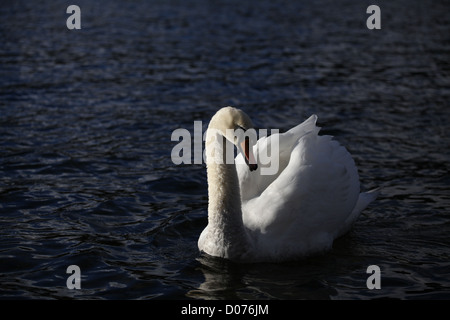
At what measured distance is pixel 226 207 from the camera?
290 inches

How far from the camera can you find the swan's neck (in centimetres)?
734

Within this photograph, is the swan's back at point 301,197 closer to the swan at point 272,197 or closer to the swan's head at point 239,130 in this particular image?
the swan at point 272,197

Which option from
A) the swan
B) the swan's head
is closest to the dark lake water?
the swan

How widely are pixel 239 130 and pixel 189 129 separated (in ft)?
20.6

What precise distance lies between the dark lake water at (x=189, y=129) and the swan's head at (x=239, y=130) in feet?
4.46

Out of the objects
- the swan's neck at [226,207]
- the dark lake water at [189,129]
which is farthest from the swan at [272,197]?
the dark lake water at [189,129]

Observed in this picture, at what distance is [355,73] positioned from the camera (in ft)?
57.4

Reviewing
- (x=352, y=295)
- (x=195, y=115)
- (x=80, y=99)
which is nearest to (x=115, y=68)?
(x=80, y=99)

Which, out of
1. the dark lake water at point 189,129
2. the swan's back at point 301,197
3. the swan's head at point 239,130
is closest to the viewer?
the swan's head at point 239,130

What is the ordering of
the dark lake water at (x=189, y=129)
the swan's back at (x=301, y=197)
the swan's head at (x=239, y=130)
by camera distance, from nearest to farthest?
the swan's head at (x=239, y=130) → the dark lake water at (x=189, y=129) → the swan's back at (x=301, y=197)

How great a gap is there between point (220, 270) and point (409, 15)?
22.0 meters

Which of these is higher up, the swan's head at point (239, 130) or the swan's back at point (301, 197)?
the swan's head at point (239, 130)

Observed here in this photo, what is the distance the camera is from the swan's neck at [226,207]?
7336 mm

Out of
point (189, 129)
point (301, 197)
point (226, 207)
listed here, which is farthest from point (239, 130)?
point (189, 129)
